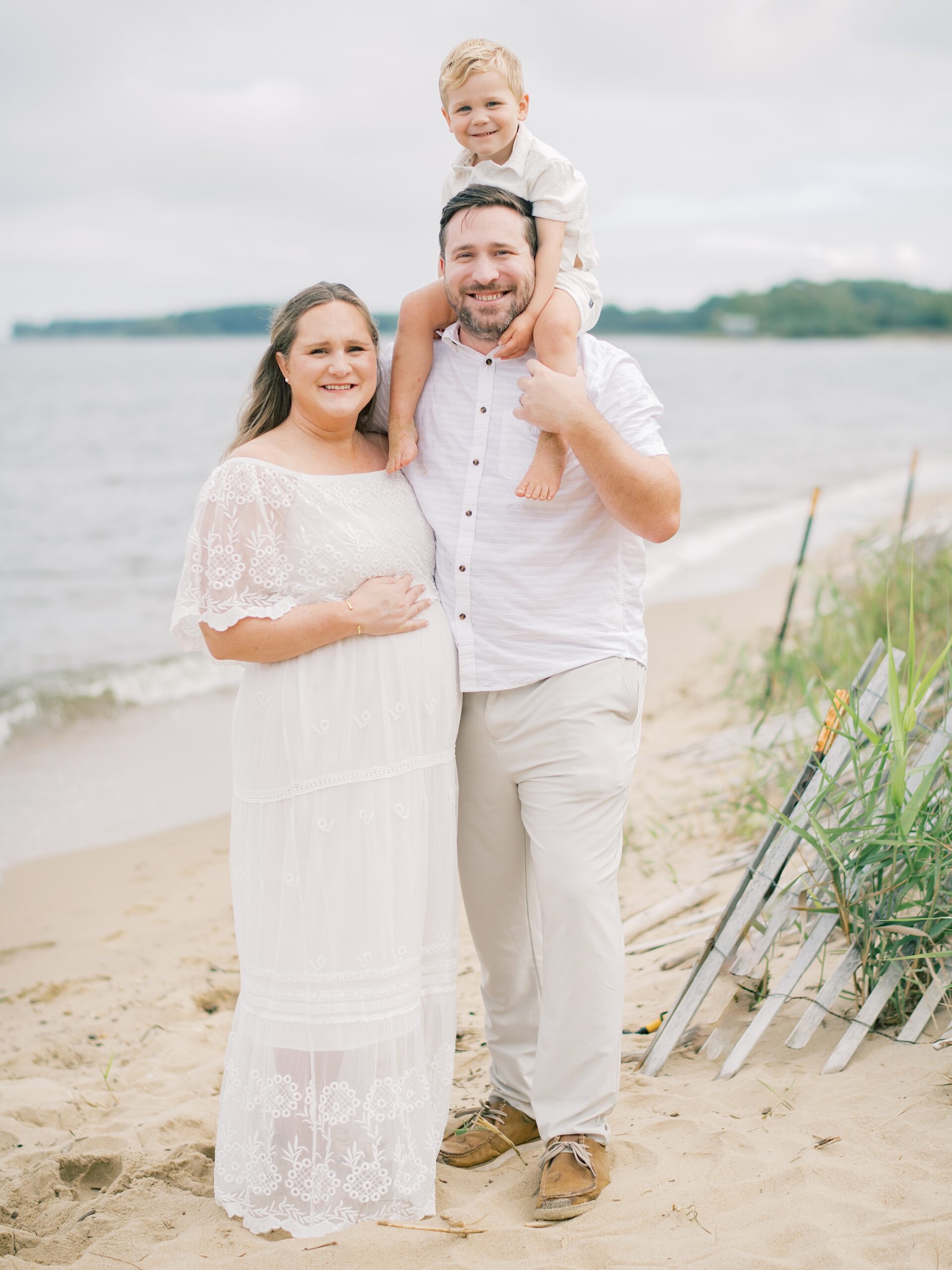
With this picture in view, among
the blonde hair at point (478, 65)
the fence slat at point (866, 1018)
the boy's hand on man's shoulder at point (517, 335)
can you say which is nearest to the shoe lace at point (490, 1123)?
the fence slat at point (866, 1018)

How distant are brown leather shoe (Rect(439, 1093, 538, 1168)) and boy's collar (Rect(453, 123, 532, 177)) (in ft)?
8.80

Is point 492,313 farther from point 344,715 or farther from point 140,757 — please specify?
point 140,757

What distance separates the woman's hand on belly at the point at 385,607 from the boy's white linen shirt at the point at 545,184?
3.50 feet

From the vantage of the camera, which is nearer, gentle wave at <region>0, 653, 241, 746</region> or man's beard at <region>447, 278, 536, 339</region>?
man's beard at <region>447, 278, 536, 339</region>

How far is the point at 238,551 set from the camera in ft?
9.38

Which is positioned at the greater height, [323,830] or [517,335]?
[517,335]

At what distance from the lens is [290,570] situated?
2.91m

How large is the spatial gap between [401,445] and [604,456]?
23.2 inches

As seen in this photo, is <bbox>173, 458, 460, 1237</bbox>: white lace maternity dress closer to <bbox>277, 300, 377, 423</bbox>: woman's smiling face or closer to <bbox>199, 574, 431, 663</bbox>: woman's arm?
<bbox>199, 574, 431, 663</bbox>: woman's arm

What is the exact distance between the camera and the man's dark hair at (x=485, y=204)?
2973 millimetres

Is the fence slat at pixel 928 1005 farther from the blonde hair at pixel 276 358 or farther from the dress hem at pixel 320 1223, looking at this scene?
the blonde hair at pixel 276 358

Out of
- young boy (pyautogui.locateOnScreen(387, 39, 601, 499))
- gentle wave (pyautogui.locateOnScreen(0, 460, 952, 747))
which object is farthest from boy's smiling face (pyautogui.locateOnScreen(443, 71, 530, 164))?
gentle wave (pyautogui.locateOnScreen(0, 460, 952, 747))

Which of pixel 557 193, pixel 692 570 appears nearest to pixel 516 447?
pixel 557 193

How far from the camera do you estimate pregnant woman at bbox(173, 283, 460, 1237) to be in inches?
112
